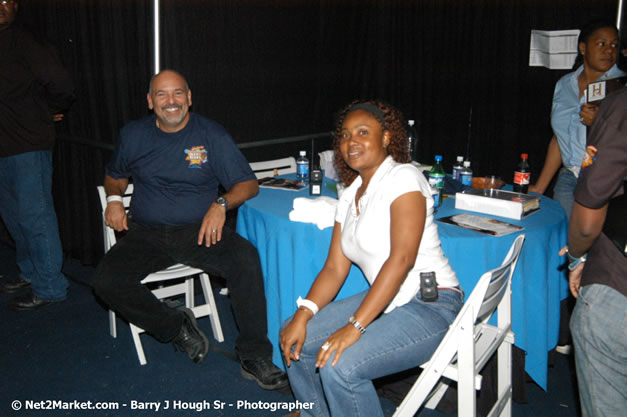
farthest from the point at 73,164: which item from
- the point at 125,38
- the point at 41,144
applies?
the point at 125,38

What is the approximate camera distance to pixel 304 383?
1.88 metres

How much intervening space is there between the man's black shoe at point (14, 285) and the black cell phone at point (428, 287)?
9.86 ft

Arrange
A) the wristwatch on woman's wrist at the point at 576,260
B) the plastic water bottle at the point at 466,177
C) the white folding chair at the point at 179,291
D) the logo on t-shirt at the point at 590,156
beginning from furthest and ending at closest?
the plastic water bottle at the point at 466,177
the white folding chair at the point at 179,291
the wristwatch on woman's wrist at the point at 576,260
the logo on t-shirt at the point at 590,156

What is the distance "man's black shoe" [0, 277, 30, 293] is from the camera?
357cm

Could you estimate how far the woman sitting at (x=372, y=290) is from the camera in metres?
1.69

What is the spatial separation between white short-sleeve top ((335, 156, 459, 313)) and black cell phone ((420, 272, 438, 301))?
0.05 metres

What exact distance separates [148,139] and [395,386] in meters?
1.76

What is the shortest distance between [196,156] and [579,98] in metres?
2.04


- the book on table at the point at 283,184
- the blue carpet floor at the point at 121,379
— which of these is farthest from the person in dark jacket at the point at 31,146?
the book on table at the point at 283,184

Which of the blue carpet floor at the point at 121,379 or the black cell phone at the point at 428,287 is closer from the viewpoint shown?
the black cell phone at the point at 428,287

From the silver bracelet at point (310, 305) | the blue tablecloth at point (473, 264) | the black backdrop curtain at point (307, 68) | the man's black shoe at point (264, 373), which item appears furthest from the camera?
the black backdrop curtain at point (307, 68)

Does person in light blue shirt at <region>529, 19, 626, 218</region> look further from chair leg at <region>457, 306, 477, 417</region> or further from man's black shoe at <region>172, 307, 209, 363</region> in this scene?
man's black shoe at <region>172, 307, 209, 363</region>

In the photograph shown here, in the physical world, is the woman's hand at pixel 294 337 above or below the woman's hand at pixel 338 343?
A: below

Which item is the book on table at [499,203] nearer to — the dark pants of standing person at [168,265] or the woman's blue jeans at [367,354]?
the woman's blue jeans at [367,354]
